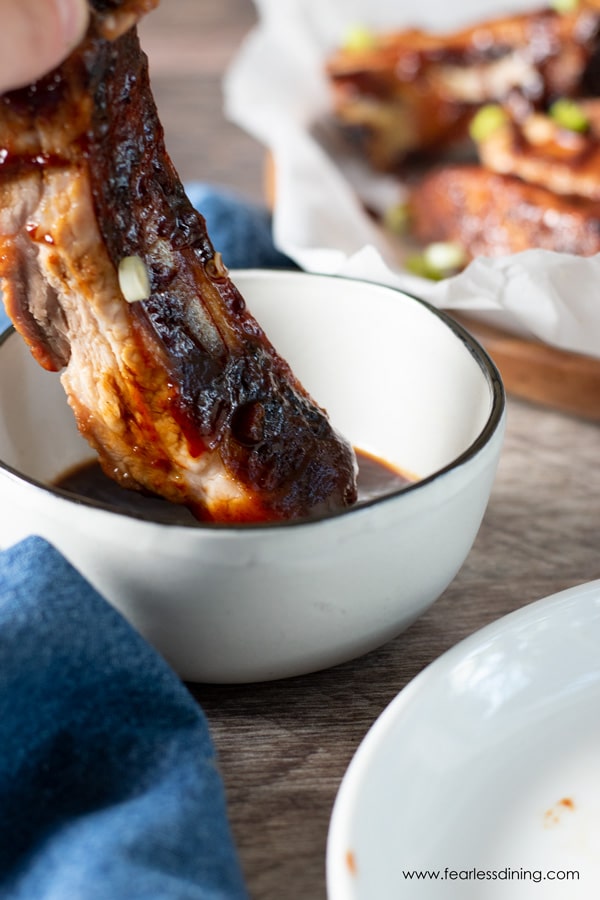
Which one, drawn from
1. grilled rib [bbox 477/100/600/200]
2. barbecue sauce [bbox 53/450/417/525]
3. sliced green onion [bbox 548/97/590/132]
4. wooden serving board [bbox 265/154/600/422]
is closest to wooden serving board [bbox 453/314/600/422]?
wooden serving board [bbox 265/154/600/422]

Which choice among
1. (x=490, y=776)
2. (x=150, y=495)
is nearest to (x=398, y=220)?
(x=150, y=495)

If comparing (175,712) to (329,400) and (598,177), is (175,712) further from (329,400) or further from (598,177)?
(598,177)

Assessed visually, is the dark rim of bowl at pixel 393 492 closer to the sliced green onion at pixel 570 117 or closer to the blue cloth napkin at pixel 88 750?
the blue cloth napkin at pixel 88 750

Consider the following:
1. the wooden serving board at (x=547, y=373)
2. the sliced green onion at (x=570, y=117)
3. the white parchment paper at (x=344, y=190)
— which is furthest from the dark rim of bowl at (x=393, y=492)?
the sliced green onion at (x=570, y=117)

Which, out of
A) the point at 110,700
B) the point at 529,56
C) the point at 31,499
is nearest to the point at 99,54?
the point at 31,499

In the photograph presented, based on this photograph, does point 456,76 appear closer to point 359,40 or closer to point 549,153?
point 359,40

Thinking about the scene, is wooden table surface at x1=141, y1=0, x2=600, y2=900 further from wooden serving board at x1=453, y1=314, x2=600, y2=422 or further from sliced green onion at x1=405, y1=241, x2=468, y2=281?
sliced green onion at x1=405, y1=241, x2=468, y2=281
